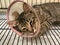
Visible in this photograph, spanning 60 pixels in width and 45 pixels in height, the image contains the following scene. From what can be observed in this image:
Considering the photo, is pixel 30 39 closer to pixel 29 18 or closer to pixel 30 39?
pixel 30 39

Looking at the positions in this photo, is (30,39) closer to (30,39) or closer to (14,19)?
(30,39)

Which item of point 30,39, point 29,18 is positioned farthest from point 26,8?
point 30,39

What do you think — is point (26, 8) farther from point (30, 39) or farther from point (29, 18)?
point (30, 39)

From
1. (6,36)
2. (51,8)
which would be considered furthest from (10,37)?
(51,8)

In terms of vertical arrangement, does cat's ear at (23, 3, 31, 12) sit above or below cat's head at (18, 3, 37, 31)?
above

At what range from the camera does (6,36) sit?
953mm

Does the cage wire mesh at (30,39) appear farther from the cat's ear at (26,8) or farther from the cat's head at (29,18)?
the cat's ear at (26,8)

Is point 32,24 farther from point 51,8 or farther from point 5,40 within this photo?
point 51,8

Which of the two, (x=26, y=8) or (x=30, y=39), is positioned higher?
(x=26, y=8)

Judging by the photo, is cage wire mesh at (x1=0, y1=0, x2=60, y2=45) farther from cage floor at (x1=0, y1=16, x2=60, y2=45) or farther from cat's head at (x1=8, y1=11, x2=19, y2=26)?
cat's head at (x1=8, y1=11, x2=19, y2=26)

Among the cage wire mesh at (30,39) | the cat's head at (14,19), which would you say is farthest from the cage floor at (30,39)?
the cat's head at (14,19)

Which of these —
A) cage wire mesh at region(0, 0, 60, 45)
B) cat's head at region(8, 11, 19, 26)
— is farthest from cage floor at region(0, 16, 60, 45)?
cat's head at region(8, 11, 19, 26)

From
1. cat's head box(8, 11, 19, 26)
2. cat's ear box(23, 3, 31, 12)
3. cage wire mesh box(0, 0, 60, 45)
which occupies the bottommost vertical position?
cage wire mesh box(0, 0, 60, 45)

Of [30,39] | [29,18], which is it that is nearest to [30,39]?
Answer: [30,39]
